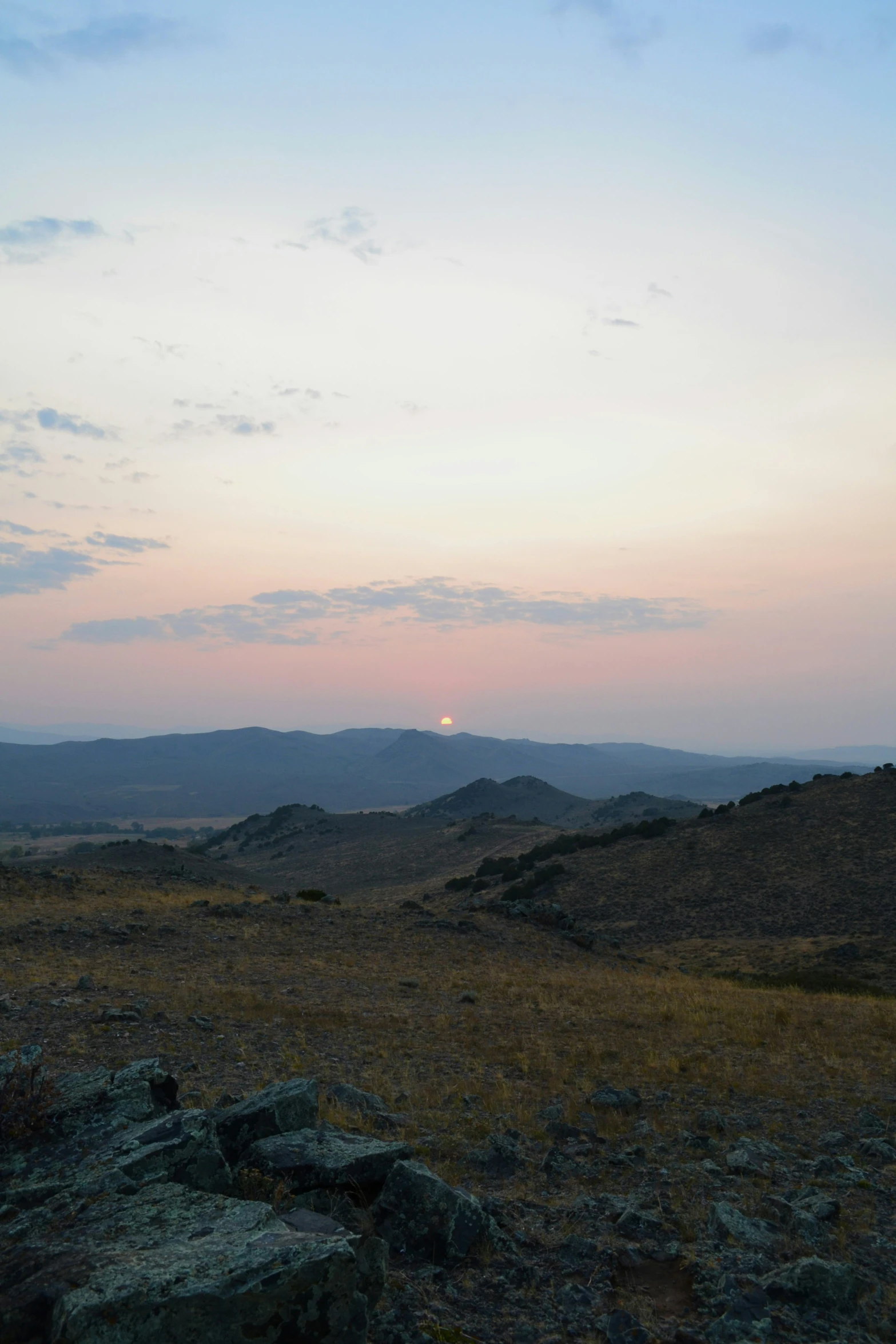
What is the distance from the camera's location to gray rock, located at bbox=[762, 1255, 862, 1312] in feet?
20.0

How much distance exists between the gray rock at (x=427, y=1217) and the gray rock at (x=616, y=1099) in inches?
187

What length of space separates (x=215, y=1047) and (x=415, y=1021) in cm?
428

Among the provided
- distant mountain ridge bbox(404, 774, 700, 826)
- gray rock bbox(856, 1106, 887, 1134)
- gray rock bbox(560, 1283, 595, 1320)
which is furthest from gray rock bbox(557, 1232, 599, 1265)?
distant mountain ridge bbox(404, 774, 700, 826)

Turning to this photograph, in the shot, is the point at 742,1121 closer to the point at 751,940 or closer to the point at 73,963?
the point at 73,963

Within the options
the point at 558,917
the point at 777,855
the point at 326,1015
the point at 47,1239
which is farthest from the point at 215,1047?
the point at 777,855

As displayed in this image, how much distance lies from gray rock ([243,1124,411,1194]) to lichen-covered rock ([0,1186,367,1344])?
1.47 meters

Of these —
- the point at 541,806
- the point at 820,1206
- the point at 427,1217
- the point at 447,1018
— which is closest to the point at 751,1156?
the point at 820,1206

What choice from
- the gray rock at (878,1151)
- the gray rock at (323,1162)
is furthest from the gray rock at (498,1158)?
the gray rock at (878,1151)

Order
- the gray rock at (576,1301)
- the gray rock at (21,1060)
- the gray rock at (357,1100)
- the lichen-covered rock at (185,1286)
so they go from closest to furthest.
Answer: the lichen-covered rock at (185,1286)
the gray rock at (576,1301)
the gray rock at (21,1060)
the gray rock at (357,1100)

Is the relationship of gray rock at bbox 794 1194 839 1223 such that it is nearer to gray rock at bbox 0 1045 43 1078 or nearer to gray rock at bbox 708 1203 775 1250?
gray rock at bbox 708 1203 775 1250

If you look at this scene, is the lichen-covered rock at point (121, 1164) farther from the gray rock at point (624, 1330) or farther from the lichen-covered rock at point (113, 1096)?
the gray rock at point (624, 1330)

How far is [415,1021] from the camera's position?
1521 cm

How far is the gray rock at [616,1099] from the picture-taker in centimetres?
1085

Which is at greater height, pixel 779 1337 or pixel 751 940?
pixel 779 1337
